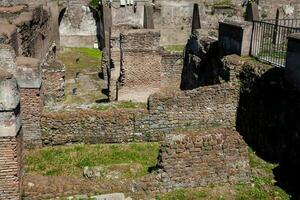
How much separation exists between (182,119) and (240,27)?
322cm

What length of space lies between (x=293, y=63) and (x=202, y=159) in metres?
3.15

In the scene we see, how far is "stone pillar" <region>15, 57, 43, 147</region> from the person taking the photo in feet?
34.4

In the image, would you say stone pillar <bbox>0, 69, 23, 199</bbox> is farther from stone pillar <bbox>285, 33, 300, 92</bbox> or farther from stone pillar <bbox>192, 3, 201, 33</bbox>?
stone pillar <bbox>192, 3, 201, 33</bbox>

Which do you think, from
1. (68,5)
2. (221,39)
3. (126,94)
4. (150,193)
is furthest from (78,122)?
(68,5)

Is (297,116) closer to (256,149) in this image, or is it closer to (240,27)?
(256,149)

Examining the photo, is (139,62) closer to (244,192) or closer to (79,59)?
(244,192)

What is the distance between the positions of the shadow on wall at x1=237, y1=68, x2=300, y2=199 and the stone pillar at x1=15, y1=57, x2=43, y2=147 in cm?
507

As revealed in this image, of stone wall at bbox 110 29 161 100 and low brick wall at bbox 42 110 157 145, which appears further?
stone wall at bbox 110 29 161 100

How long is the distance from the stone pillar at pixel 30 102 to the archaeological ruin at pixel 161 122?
0.02 metres

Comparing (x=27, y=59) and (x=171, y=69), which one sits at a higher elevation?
(x=27, y=59)

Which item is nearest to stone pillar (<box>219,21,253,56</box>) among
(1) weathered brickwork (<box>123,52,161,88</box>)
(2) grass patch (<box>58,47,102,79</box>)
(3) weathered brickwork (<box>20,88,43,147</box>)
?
(1) weathered brickwork (<box>123,52,161,88</box>)

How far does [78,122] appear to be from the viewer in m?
10.6

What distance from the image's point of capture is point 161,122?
36.0ft

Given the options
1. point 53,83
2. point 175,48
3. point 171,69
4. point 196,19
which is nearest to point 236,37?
point 171,69
